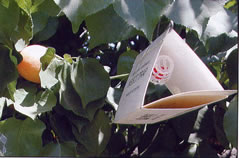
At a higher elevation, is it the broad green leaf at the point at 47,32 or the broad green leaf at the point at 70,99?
the broad green leaf at the point at 47,32

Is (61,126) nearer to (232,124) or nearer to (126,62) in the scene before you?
(126,62)

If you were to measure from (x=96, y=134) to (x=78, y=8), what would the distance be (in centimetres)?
25

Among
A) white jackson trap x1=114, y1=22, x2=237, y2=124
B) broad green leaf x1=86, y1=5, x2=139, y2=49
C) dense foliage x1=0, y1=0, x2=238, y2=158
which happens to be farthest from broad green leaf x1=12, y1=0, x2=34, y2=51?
white jackson trap x1=114, y1=22, x2=237, y2=124

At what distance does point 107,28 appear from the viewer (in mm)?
547

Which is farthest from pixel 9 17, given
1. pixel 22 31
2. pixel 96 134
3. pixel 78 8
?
pixel 96 134

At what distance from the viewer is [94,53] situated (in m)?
0.80

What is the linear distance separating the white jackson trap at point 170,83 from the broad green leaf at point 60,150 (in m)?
0.15

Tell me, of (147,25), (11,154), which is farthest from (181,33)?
(11,154)

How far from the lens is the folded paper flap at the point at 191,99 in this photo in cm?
39

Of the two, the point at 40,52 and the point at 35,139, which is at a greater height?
the point at 40,52

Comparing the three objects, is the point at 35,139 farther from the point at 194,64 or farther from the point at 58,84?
the point at 194,64

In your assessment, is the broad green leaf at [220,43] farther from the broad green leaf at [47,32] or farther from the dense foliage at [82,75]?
the broad green leaf at [47,32]

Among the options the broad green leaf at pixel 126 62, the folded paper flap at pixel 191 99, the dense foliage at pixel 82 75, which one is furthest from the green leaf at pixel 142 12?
the broad green leaf at pixel 126 62

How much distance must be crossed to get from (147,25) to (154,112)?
13cm
